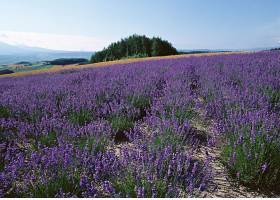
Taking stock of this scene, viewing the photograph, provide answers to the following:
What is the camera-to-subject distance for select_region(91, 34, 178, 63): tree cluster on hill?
130 feet

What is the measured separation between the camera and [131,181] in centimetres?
180

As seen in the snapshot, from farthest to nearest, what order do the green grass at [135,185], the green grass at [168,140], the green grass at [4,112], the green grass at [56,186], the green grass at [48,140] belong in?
the green grass at [4,112] < the green grass at [48,140] < the green grass at [168,140] < the green grass at [56,186] < the green grass at [135,185]

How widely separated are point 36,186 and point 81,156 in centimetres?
41

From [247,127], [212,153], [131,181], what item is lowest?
[212,153]

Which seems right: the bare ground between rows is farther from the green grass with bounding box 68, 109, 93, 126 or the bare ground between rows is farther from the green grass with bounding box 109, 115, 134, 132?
the green grass with bounding box 68, 109, 93, 126

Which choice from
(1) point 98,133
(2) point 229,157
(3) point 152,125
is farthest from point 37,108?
(2) point 229,157

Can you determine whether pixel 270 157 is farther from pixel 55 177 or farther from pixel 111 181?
pixel 55 177

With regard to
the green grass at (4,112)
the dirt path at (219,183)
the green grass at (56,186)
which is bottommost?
the dirt path at (219,183)

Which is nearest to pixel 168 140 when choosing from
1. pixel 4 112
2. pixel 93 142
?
pixel 93 142

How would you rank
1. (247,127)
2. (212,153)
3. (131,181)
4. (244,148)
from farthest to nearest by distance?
(212,153) → (247,127) → (244,148) → (131,181)

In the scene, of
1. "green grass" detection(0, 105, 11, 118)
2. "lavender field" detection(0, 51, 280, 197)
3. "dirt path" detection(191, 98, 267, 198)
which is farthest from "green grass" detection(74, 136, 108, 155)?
"green grass" detection(0, 105, 11, 118)

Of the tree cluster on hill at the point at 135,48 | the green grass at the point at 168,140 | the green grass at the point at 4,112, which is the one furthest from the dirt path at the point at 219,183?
the tree cluster on hill at the point at 135,48

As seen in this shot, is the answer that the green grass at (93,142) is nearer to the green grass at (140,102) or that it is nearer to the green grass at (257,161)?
the green grass at (257,161)

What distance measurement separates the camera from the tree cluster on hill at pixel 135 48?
39.5 meters
